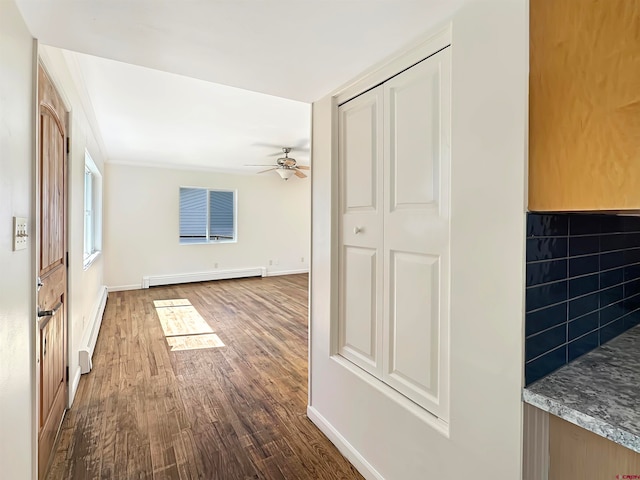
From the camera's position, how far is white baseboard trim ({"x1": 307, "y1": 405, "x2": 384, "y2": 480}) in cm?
159

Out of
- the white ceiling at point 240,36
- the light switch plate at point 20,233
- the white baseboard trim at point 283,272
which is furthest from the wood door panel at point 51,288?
the white baseboard trim at point 283,272

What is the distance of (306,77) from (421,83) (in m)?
0.67

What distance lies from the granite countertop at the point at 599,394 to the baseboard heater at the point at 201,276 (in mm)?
6604

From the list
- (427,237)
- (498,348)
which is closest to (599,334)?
(498,348)

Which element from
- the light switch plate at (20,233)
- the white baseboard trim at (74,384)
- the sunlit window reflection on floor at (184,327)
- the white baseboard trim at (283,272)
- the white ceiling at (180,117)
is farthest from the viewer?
the white baseboard trim at (283,272)

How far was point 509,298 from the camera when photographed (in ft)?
3.22

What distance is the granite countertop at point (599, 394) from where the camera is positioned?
29.5 inches

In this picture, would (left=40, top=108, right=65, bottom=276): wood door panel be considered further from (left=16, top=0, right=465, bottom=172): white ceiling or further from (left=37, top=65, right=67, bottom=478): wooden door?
(left=16, top=0, right=465, bottom=172): white ceiling

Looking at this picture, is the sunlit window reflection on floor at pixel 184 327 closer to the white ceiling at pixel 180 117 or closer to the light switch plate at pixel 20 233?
the light switch plate at pixel 20 233

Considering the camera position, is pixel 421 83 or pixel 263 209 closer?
pixel 421 83

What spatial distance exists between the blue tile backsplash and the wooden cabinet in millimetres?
320

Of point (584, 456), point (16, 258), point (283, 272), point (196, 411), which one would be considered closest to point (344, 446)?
point (196, 411)

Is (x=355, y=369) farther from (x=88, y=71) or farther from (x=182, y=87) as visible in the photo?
(x=88, y=71)

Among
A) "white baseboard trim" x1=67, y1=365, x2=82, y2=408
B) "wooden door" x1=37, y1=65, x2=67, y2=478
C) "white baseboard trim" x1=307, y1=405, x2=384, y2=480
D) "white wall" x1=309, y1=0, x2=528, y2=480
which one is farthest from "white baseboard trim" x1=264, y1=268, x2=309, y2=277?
"white wall" x1=309, y1=0, x2=528, y2=480
